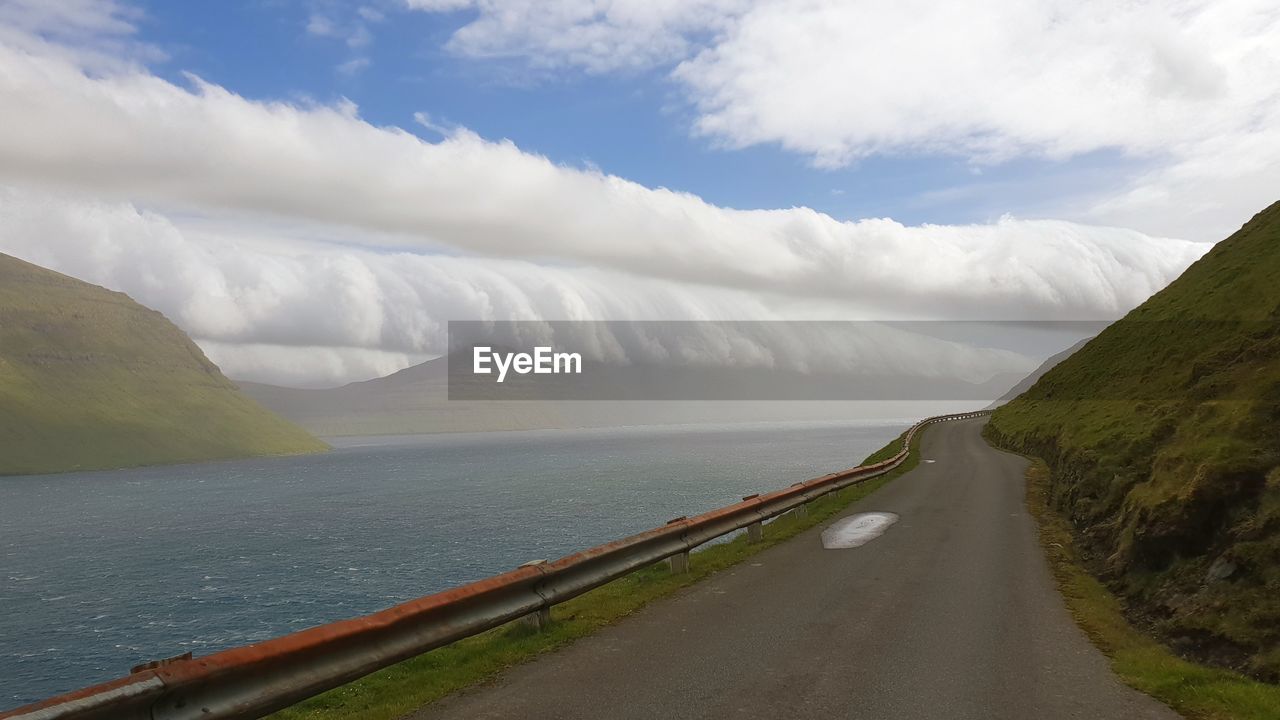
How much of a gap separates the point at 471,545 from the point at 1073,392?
43175 millimetres

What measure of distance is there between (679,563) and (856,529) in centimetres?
646

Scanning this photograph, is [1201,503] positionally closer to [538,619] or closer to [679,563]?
[679,563]

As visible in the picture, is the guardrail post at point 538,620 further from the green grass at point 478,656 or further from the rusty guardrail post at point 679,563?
the rusty guardrail post at point 679,563

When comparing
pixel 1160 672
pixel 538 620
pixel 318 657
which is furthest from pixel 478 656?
pixel 1160 672

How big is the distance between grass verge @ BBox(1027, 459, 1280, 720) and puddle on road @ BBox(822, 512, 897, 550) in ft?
13.9

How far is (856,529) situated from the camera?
17.3 m

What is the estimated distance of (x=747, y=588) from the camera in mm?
11164

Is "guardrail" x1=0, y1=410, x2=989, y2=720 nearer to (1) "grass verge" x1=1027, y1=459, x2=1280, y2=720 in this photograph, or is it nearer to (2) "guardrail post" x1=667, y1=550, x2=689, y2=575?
(2) "guardrail post" x1=667, y1=550, x2=689, y2=575

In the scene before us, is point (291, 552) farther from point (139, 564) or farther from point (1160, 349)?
point (1160, 349)

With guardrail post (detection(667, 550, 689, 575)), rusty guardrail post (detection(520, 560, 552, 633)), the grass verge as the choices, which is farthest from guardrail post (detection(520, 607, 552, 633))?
the grass verge

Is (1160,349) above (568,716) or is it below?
above

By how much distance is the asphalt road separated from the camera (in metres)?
6.18

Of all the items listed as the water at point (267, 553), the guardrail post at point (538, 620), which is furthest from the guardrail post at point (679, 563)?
the water at point (267, 553)

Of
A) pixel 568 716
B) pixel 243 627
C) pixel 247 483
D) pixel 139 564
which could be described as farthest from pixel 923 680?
pixel 247 483
